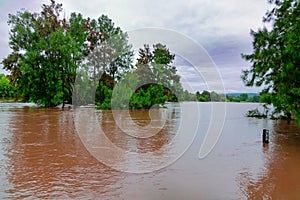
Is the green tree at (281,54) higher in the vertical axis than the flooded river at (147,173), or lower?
higher

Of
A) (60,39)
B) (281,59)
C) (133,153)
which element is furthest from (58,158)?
(60,39)

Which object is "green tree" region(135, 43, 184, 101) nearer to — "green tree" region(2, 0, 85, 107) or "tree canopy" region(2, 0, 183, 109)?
"tree canopy" region(2, 0, 183, 109)

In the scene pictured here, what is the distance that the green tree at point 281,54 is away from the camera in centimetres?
742

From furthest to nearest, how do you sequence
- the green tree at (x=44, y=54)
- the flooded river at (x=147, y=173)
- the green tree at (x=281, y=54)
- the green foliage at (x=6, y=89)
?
1. the green foliage at (x=6, y=89)
2. the green tree at (x=44, y=54)
3. the green tree at (x=281, y=54)
4. the flooded river at (x=147, y=173)

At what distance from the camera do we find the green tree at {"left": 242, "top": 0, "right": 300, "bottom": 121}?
7418mm

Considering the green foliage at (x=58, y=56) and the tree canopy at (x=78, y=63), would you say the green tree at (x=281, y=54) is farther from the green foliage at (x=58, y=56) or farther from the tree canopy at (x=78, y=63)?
the green foliage at (x=58, y=56)

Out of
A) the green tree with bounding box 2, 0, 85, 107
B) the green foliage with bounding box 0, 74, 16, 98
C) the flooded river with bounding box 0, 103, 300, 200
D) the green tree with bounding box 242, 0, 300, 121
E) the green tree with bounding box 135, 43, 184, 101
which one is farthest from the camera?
the green foliage with bounding box 0, 74, 16, 98

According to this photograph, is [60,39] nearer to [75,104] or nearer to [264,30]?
[75,104]

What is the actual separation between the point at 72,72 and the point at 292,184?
25.8 meters

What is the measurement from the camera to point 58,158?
6.83 meters

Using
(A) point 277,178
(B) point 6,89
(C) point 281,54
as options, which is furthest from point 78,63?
(B) point 6,89

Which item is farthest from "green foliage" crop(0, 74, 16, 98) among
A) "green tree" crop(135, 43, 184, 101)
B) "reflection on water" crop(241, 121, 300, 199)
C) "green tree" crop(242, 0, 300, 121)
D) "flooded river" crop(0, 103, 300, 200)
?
"reflection on water" crop(241, 121, 300, 199)

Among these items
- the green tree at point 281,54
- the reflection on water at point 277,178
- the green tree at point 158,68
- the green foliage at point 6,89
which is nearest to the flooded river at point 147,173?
the reflection on water at point 277,178

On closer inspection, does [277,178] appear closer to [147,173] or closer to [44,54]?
[147,173]
